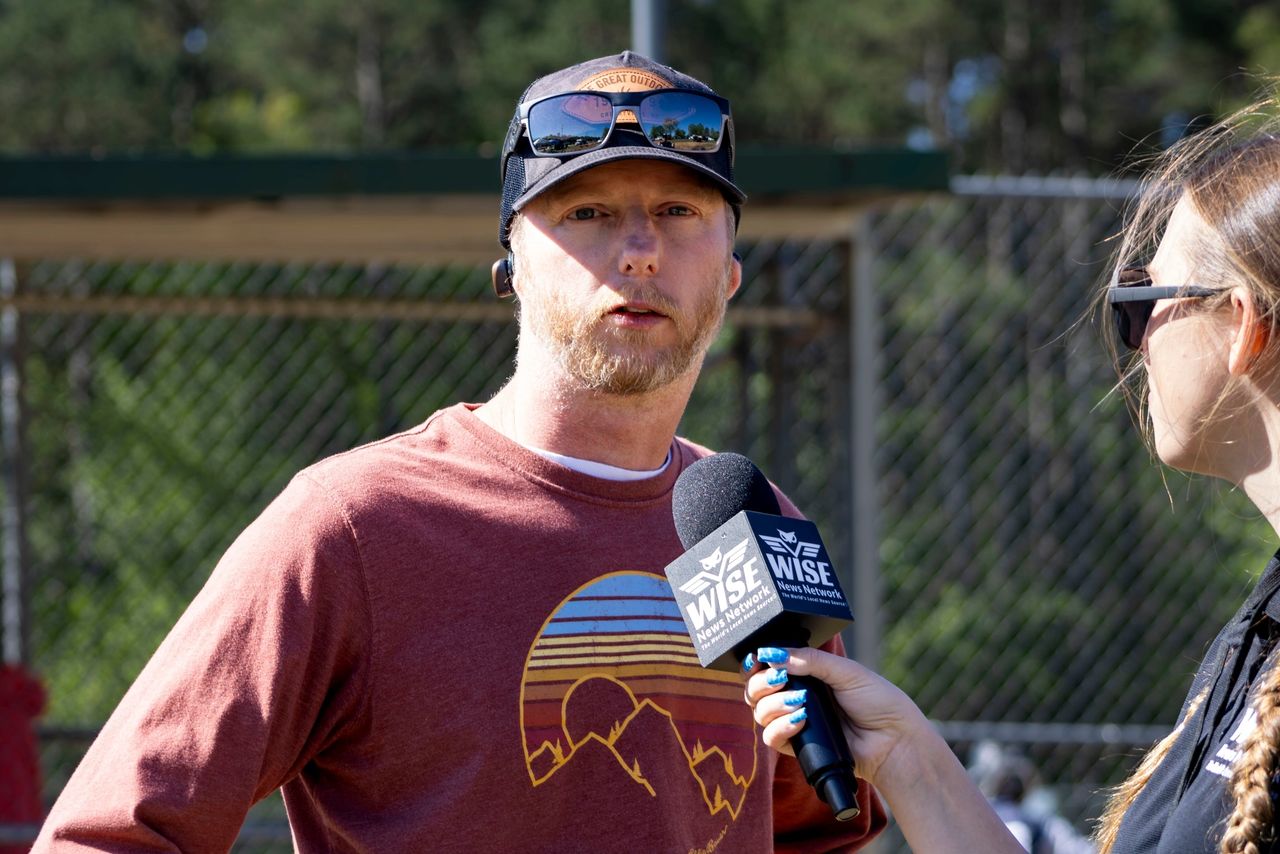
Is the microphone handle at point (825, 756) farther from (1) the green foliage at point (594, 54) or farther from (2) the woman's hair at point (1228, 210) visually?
(1) the green foliage at point (594, 54)

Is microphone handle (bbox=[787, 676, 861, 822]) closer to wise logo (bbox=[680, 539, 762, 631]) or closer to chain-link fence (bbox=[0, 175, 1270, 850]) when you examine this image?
wise logo (bbox=[680, 539, 762, 631])

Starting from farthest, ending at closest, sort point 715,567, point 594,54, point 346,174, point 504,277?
point 594,54
point 346,174
point 504,277
point 715,567

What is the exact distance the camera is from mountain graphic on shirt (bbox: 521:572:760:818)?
229cm

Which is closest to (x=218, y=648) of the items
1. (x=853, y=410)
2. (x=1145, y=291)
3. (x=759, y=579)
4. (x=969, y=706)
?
(x=759, y=579)

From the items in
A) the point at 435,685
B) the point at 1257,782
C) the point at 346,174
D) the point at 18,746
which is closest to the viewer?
the point at 1257,782

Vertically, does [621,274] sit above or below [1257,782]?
above

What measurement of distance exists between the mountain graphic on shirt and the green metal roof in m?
2.38

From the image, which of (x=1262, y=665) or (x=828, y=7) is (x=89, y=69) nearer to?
(x=828, y=7)

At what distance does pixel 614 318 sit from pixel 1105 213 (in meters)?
7.34

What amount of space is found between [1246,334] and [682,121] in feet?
3.12

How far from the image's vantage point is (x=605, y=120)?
2.42 meters

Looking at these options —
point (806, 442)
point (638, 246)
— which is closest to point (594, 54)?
point (806, 442)

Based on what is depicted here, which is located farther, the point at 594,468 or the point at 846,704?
the point at 594,468

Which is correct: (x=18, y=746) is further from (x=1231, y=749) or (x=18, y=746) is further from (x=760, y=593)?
(x=1231, y=749)
